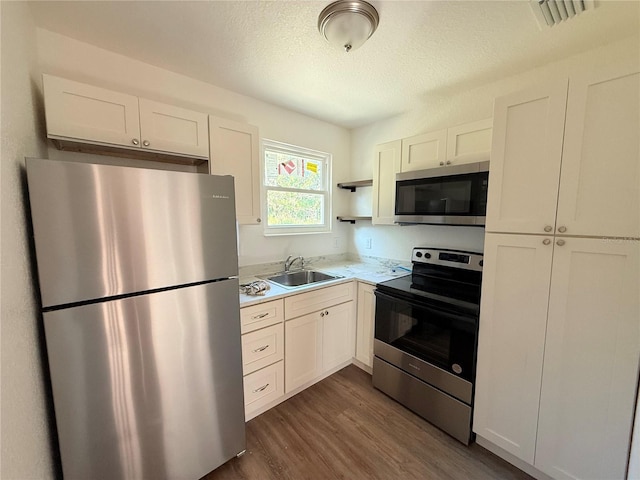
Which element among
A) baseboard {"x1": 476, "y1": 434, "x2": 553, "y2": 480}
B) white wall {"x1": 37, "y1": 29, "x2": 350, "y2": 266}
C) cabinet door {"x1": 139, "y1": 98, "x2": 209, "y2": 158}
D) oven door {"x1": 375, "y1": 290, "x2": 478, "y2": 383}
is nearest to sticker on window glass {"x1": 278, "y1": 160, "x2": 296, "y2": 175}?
white wall {"x1": 37, "y1": 29, "x2": 350, "y2": 266}

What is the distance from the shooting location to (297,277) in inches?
102

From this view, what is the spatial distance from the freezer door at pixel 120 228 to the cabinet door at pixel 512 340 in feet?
5.28

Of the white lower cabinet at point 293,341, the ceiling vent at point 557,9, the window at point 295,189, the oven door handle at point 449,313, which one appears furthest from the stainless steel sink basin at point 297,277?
the ceiling vent at point 557,9

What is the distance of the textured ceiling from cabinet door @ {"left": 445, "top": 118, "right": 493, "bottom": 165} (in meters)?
0.40

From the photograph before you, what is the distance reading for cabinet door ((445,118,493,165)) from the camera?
181 centimetres

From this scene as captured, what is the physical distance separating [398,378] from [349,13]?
2.38 m

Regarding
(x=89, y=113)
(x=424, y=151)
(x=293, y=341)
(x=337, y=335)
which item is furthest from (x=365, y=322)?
(x=89, y=113)

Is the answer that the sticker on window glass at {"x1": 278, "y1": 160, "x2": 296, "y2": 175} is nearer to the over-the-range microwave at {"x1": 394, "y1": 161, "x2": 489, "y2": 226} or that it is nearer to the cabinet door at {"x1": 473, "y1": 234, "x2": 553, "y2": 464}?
the over-the-range microwave at {"x1": 394, "y1": 161, "x2": 489, "y2": 226}

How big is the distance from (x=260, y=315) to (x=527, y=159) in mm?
1866

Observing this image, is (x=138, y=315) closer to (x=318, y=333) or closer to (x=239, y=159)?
(x=239, y=159)

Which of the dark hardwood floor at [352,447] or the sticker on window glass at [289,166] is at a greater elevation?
the sticker on window glass at [289,166]

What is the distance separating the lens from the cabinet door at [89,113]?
4.19ft

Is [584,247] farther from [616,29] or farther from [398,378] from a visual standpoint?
[398,378]

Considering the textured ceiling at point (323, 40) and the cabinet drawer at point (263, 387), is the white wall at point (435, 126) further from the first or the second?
the cabinet drawer at point (263, 387)
